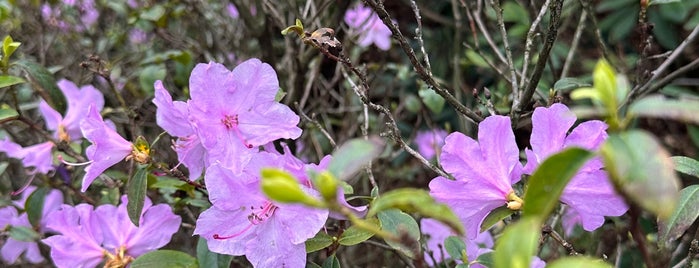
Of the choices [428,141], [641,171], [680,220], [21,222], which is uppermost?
[641,171]

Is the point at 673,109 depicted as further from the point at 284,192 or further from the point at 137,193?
the point at 137,193

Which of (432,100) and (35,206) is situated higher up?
(432,100)

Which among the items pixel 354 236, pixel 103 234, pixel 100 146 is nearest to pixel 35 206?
pixel 103 234

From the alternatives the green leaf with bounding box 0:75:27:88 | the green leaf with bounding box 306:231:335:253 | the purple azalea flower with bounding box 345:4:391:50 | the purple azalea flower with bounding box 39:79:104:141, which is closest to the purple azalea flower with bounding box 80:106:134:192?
the green leaf with bounding box 0:75:27:88

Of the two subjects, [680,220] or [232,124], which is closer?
[680,220]

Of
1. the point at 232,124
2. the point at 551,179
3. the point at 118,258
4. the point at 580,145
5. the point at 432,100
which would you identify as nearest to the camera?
the point at 551,179

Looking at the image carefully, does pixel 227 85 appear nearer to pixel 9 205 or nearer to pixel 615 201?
pixel 615 201

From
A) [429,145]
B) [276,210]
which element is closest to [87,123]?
[276,210]
